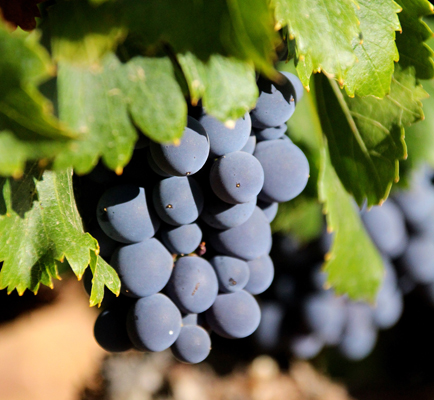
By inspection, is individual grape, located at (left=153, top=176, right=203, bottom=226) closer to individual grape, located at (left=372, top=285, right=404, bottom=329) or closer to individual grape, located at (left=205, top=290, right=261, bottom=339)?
individual grape, located at (left=205, top=290, right=261, bottom=339)

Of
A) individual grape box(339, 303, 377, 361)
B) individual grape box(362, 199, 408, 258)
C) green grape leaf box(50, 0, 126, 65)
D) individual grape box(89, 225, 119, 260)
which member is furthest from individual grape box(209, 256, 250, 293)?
individual grape box(339, 303, 377, 361)

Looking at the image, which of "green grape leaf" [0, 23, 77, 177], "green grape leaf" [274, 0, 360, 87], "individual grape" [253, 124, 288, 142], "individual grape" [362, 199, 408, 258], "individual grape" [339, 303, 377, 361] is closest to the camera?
"green grape leaf" [0, 23, 77, 177]

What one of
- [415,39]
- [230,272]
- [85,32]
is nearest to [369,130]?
[415,39]

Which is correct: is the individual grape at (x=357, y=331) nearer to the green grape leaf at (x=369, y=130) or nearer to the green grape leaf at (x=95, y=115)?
the green grape leaf at (x=369, y=130)

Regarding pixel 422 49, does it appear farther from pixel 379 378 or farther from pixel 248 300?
pixel 379 378

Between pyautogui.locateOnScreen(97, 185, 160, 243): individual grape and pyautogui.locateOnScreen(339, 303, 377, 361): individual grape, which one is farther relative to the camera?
pyautogui.locateOnScreen(339, 303, 377, 361): individual grape

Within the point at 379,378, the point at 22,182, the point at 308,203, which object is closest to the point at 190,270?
the point at 22,182
